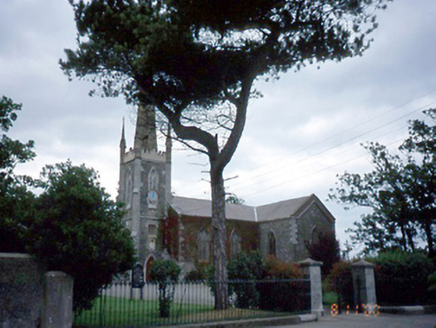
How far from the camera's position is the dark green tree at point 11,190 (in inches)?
375

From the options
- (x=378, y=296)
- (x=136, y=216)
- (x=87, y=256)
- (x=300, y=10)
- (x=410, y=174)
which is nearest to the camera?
(x=87, y=256)

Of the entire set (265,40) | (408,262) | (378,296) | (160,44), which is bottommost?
(378,296)

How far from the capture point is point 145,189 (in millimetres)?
38656

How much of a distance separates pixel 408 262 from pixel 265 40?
11.5 meters

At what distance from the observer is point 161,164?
40.4m

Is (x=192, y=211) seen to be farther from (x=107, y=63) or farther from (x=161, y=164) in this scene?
(x=107, y=63)

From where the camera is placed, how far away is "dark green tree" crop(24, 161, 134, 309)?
8.72 meters

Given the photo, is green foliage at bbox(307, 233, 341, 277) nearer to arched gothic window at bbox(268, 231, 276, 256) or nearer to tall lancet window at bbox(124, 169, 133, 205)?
arched gothic window at bbox(268, 231, 276, 256)

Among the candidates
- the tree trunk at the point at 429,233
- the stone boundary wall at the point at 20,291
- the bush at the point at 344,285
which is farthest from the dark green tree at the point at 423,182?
the stone boundary wall at the point at 20,291

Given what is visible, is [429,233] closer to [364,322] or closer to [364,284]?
[364,284]

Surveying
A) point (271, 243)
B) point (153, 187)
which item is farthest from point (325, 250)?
point (153, 187)

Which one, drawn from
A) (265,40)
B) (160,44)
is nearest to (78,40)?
(160,44)

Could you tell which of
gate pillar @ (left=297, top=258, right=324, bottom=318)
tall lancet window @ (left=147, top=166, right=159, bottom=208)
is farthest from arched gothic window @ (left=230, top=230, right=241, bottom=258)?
gate pillar @ (left=297, top=258, right=324, bottom=318)

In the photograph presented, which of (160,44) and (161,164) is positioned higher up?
(161,164)
